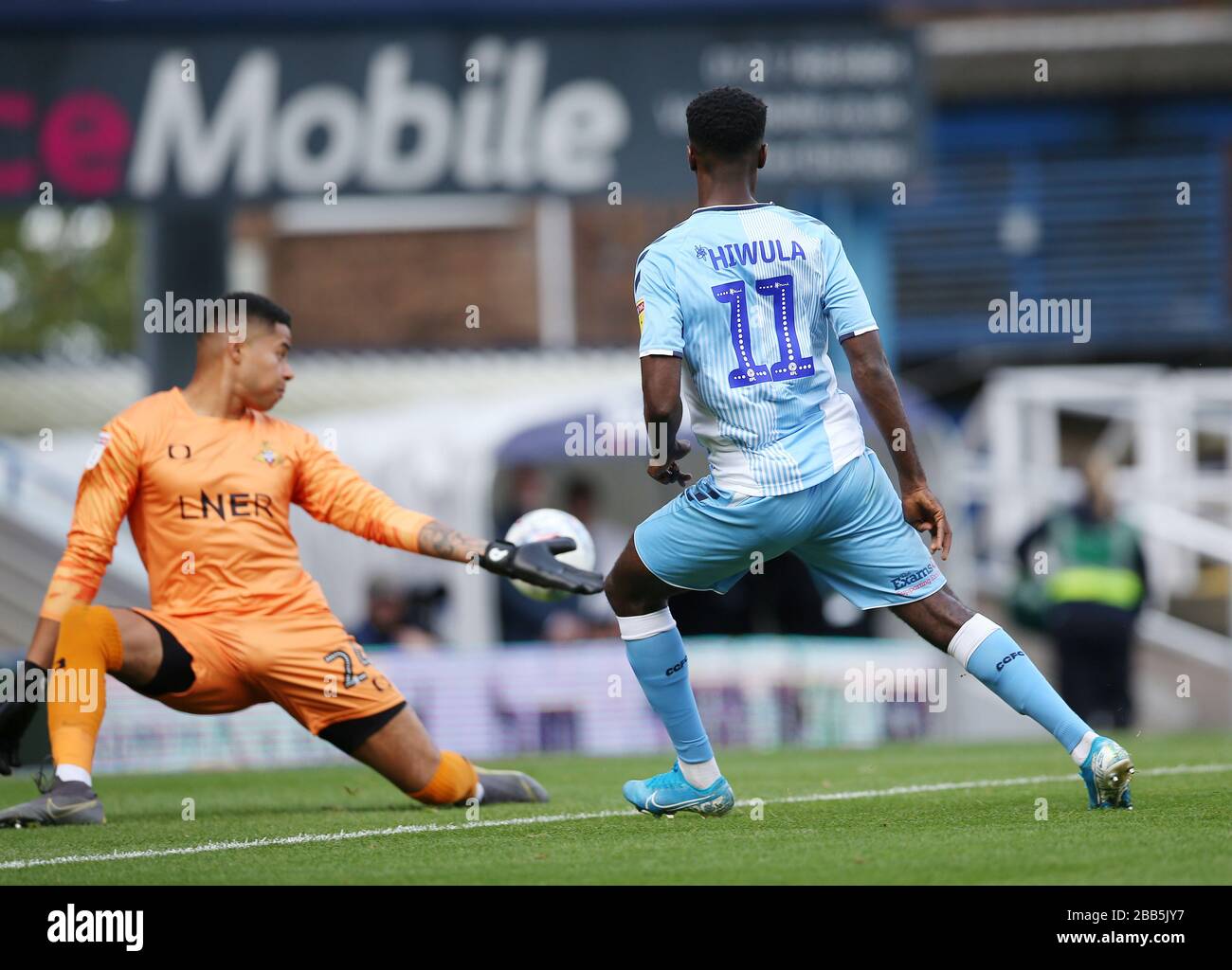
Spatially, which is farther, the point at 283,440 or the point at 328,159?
the point at 328,159

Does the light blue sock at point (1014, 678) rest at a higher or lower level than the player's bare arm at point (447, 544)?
lower

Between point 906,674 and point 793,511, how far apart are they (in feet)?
31.2

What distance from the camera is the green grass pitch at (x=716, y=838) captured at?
5141mm

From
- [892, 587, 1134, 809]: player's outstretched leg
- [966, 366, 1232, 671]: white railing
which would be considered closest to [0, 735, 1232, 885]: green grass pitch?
[892, 587, 1134, 809]: player's outstretched leg

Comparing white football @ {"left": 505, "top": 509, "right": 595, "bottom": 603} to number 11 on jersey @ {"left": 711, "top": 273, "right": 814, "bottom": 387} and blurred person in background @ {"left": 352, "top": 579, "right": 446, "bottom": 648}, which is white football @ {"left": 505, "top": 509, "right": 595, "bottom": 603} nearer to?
number 11 on jersey @ {"left": 711, "top": 273, "right": 814, "bottom": 387}

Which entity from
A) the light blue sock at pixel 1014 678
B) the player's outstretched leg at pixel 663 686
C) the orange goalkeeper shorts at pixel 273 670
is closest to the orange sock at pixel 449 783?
the orange goalkeeper shorts at pixel 273 670

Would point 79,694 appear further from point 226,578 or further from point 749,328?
point 749,328

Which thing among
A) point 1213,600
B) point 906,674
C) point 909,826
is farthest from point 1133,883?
point 1213,600

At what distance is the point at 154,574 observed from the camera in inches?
292

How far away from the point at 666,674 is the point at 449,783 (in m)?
1.41

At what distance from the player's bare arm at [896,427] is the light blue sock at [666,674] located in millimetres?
889

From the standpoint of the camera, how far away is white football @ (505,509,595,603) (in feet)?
23.1

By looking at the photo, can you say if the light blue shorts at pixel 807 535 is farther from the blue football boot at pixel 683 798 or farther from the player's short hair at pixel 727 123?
the player's short hair at pixel 727 123

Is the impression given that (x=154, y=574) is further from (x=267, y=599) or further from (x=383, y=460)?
(x=383, y=460)
